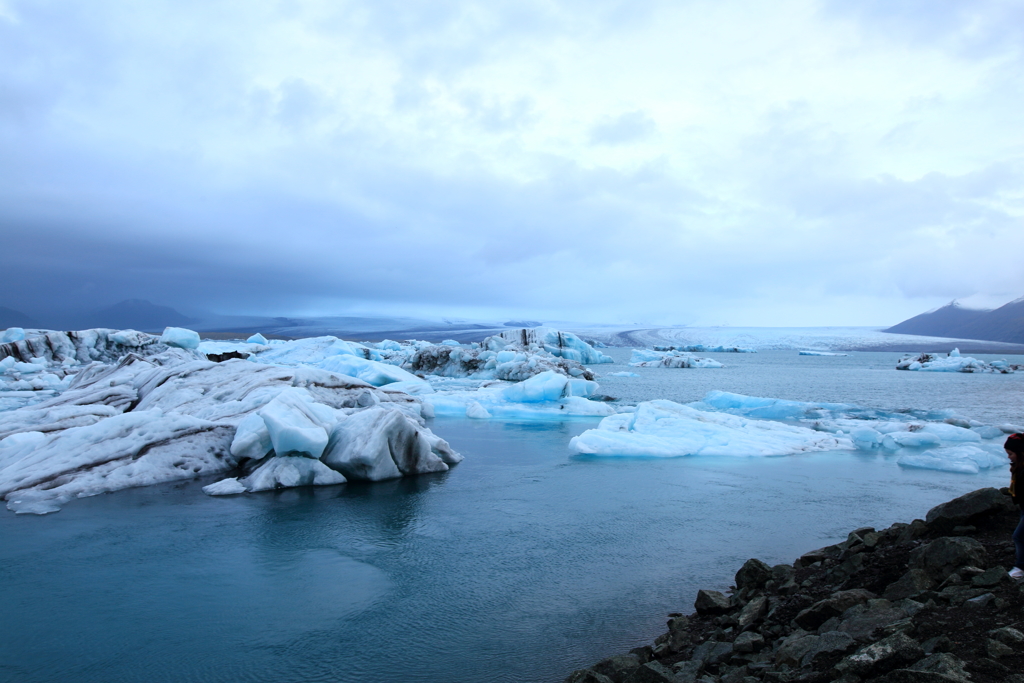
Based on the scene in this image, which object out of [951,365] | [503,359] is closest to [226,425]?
[503,359]

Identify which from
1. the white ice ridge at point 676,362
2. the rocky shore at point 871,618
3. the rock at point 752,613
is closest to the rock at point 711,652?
the rocky shore at point 871,618

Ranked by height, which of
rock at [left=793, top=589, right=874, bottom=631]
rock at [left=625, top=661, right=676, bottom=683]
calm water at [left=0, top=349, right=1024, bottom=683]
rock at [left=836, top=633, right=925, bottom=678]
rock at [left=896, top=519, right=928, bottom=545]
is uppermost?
rock at [left=836, top=633, right=925, bottom=678]

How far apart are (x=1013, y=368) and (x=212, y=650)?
184 ft

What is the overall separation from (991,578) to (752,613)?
1.46 metres

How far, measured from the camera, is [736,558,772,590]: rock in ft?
15.9

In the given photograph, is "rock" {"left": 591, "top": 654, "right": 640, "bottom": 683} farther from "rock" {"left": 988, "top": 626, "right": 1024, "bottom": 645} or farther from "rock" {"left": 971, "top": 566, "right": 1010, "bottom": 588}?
"rock" {"left": 971, "top": 566, "right": 1010, "bottom": 588}

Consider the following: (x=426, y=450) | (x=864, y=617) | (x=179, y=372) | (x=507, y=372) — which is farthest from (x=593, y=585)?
(x=507, y=372)

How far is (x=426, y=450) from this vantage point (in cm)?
999

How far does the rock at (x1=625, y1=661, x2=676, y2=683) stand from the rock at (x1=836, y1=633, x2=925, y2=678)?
2.97 feet

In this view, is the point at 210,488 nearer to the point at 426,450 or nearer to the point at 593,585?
the point at 426,450

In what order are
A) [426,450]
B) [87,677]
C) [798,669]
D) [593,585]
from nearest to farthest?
[798,669], [87,677], [593,585], [426,450]

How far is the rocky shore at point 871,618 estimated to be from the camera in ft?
9.18

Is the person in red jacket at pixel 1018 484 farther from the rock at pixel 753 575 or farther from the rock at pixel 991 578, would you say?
the rock at pixel 753 575

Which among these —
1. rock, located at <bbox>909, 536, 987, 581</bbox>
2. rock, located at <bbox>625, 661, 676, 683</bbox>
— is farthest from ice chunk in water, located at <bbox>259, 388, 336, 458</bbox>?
rock, located at <bbox>909, 536, 987, 581</bbox>
